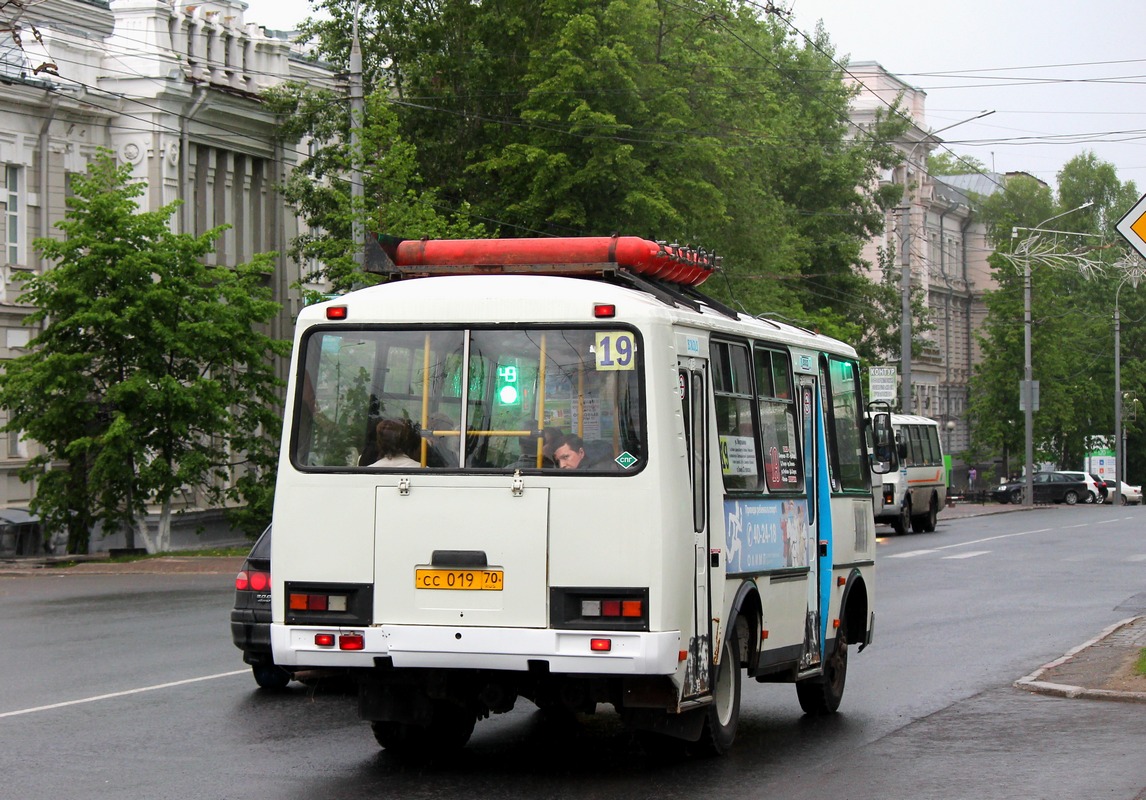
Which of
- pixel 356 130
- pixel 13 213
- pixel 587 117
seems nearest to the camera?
pixel 356 130

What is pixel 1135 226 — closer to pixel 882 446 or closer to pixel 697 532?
pixel 882 446

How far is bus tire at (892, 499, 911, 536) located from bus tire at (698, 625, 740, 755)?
3152cm

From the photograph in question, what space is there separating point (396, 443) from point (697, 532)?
1679 millimetres

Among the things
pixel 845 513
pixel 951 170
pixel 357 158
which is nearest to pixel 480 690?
pixel 845 513

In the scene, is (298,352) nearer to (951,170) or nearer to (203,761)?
(203,761)

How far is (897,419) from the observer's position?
41656mm

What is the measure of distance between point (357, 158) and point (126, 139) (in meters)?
11.6

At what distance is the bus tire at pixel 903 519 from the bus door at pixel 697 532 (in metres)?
32.2

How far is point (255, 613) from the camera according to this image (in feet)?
42.3

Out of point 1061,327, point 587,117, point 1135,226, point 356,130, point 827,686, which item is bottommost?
point 827,686

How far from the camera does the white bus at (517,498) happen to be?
9.08 metres

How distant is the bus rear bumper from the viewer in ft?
29.3

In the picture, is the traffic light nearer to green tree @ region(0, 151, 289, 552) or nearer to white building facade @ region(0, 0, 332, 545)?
green tree @ region(0, 151, 289, 552)

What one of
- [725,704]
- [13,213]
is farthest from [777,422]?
[13,213]
